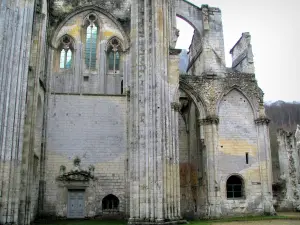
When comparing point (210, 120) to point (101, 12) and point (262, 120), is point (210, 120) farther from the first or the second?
point (101, 12)

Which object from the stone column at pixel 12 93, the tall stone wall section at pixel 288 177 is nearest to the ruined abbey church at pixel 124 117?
the stone column at pixel 12 93

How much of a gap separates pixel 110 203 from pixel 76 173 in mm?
2631

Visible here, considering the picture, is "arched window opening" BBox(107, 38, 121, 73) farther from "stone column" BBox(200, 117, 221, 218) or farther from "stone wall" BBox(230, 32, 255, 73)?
"stone wall" BBox(230, 32, 255, 73)

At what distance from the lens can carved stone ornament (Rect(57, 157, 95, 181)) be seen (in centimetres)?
1969

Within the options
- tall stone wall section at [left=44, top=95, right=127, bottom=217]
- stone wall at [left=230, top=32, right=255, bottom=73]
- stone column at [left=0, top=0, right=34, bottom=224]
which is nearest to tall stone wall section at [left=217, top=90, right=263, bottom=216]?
stone wall at [left=230, top=32, right=255, bottom=73]

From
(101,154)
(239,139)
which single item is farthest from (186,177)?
(101,154)

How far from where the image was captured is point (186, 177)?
22500 mm

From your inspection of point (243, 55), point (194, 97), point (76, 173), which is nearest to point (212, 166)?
point (194, 97)

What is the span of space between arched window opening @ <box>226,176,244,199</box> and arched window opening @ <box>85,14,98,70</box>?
11.1 meters

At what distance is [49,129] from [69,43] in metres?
5.99

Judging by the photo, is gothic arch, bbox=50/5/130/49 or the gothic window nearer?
the gothic window

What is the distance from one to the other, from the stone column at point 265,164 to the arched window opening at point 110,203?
846cm

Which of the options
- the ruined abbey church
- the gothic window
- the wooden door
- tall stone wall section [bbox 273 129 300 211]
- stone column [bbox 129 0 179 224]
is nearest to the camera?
stone column [bbox 129 0 179 224]

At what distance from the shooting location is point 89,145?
806 inches
